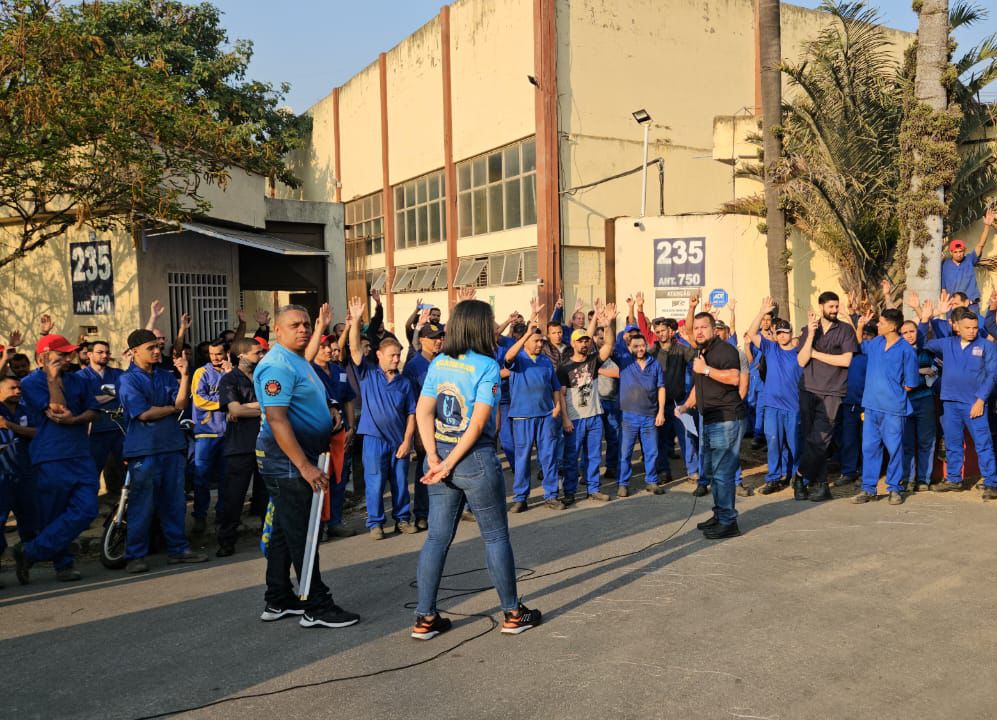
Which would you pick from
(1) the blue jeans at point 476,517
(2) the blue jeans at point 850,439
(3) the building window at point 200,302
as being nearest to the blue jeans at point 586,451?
(2) the blue jeans at point 850,439

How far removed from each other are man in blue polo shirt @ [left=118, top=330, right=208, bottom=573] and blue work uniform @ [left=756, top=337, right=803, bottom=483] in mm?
5856

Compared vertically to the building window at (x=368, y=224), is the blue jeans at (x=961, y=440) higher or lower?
lower

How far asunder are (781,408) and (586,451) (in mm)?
2125

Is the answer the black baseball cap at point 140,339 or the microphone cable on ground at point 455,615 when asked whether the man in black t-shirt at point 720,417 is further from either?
the black baseball cap at point 140,339

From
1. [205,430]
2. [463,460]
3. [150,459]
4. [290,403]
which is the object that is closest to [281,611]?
[290,403]

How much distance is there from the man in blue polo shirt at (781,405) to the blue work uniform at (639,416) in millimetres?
1173

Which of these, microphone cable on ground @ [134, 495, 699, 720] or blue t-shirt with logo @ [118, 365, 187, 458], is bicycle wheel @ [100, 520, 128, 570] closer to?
blue t-shirt with logo @ [118, 365, 187, 458]

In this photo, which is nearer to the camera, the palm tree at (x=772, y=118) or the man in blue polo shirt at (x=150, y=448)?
the man in blue polo shirt at (x=150, y=448)

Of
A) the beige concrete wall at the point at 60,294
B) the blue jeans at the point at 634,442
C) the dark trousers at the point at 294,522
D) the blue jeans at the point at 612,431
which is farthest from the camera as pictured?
the beige concrete wall at the point at 60,294

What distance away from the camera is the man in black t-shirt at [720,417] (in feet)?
23.6

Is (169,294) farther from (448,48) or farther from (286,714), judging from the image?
(448,48)

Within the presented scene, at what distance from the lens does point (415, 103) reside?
29.1 meters

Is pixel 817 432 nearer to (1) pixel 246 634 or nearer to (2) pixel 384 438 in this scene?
(2) pixel 384 438

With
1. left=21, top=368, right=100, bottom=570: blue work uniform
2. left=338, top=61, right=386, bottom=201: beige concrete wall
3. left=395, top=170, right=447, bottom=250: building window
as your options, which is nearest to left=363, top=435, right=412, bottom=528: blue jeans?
left=21, top=368, right=100, bottom=570: blue work uniform
